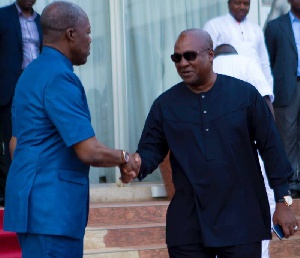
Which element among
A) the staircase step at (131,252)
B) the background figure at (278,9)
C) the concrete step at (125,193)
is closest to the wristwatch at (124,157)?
the staircase step at (131,252)

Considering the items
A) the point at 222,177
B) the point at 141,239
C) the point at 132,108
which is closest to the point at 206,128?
the point at 222,177

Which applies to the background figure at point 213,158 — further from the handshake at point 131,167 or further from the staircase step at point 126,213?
the staircase step at point 126,213

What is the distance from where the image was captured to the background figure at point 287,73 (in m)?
9.26

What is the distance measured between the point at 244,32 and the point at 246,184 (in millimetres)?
3770

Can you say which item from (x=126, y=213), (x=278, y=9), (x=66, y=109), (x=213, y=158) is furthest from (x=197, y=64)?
(x=278, y=9)

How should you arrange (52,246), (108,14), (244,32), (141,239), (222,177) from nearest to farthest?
(52,246)
(222,177)
(141,239)
(244,32)
(108,14)

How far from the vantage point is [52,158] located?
450 centimetres

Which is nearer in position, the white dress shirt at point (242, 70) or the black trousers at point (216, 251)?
the black trousers at point (216, 251)

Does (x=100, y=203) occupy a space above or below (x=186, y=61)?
below

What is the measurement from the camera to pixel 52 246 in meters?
4.48

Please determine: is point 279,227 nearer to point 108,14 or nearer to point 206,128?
point 206,128

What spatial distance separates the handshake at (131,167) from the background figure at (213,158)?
8cm

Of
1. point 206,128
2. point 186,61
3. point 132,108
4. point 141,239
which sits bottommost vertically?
point 141,239

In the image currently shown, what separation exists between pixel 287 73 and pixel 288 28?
0.46 meters
